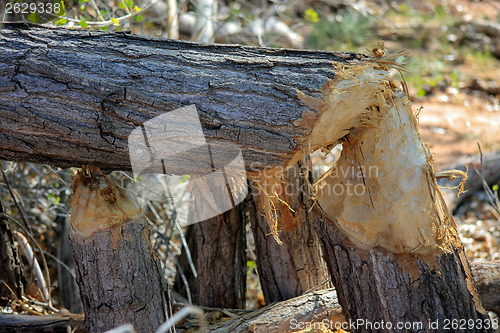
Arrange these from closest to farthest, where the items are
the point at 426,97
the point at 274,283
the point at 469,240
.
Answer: the point at 274,283, the point at 469,240, the point at 426,97

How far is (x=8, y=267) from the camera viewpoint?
2.71 m

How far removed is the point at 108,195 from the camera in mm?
1946

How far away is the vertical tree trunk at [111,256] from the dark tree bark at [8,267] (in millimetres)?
957

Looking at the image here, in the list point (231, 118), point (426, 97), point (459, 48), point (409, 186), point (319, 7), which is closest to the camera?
point (231, 118)

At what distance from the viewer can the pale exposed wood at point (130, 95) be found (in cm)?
168

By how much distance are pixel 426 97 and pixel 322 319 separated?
4.76m

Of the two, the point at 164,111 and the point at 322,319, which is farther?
the point at 322,319

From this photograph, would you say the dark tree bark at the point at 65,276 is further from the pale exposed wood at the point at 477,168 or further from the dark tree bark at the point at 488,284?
the pale exposed wood at the point at 477,168

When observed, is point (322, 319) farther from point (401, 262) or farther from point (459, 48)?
point (459, 48)

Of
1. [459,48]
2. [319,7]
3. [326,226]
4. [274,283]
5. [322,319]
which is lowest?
[322,319]

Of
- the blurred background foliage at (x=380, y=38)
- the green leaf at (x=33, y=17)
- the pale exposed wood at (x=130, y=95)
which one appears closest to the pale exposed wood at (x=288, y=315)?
the pale exposed wood at (x=130, y=95)

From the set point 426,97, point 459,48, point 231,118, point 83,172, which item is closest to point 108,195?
point 83,172

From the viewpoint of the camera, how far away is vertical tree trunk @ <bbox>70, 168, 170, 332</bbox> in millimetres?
1908

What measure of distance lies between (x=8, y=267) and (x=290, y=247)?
162 cm
